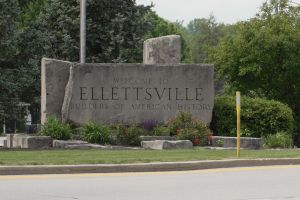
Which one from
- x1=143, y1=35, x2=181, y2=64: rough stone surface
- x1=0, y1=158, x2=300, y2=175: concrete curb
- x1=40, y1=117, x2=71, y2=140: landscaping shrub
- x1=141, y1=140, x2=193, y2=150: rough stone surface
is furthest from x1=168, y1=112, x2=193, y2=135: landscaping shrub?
x1=0, y1=158, x2=300, y2=175: concrete curb

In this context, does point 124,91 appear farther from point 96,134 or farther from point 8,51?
point 8,51

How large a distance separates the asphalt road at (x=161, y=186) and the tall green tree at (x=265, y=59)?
17156 millimetres

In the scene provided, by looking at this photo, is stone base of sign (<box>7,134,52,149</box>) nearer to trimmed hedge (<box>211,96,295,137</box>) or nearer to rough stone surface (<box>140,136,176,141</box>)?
rough stone surface (<box>140,136,176,141</box>)

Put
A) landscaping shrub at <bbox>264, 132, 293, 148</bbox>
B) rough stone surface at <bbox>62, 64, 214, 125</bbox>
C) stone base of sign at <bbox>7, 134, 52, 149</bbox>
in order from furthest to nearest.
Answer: rough stone surface at <bbox>62, 64, 214, 125</bbox>
landscaping shrub at <bbox>264, 132, 293, 148</bbox>
stone base of sign at <bbox>7, 134, 52, 149</bbox>

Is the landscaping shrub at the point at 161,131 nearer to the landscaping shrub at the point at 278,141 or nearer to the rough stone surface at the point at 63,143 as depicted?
the rough stone surface at the point at 63,143

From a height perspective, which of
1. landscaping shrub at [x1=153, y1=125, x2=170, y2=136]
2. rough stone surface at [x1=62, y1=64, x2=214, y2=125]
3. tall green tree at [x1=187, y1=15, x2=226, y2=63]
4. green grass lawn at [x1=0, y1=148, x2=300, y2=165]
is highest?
tall green tree at [x1=187, y1=15, x2=226, y2=63]

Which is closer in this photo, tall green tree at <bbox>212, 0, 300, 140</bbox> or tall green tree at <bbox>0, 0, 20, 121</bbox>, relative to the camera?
tall green tree at <bbox>0, 0, 20, 121</bbox>

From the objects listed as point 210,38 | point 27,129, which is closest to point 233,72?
point 27,129

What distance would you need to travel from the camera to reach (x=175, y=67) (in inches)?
1008

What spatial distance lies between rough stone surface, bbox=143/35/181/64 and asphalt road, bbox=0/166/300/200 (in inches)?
432

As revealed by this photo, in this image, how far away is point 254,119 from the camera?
86.4ft

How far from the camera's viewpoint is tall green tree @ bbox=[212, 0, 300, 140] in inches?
1282

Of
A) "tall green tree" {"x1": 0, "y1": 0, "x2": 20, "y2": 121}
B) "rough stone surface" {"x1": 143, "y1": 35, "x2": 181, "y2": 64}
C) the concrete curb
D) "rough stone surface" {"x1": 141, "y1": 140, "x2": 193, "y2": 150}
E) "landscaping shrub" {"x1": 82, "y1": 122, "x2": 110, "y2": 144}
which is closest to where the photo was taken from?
the concrete curb

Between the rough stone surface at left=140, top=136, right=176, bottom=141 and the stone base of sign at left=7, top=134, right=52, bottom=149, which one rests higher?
the rough stone surface at left=140, top=136, right=176, bottom=141
